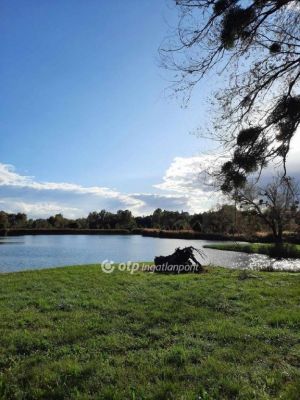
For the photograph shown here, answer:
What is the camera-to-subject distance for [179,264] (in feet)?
60.3

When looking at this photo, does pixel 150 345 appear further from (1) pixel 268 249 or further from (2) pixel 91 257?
(1) pixel 268 249

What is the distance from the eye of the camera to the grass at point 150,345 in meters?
4.38

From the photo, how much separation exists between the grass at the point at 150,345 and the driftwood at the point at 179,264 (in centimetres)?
713

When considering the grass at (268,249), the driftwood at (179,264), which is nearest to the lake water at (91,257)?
the grass at (268,249)

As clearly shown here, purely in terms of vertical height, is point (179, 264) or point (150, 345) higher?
point (179, 264)

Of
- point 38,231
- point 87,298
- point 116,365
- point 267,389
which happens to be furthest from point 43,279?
point 38,231

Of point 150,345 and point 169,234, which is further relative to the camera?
point 169,234

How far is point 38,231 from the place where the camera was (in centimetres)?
8506

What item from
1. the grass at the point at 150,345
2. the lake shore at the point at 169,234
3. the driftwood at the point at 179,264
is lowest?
the grass at the point at 150,345

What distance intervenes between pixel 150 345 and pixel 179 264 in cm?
1258

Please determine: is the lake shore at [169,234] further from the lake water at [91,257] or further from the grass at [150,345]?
the grass at [150,345]

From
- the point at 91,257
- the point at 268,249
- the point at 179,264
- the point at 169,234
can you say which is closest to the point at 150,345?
the point at 179,264

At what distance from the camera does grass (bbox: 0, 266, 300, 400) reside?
438cm

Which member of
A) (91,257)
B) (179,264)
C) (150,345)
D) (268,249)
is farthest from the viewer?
(268,249)
